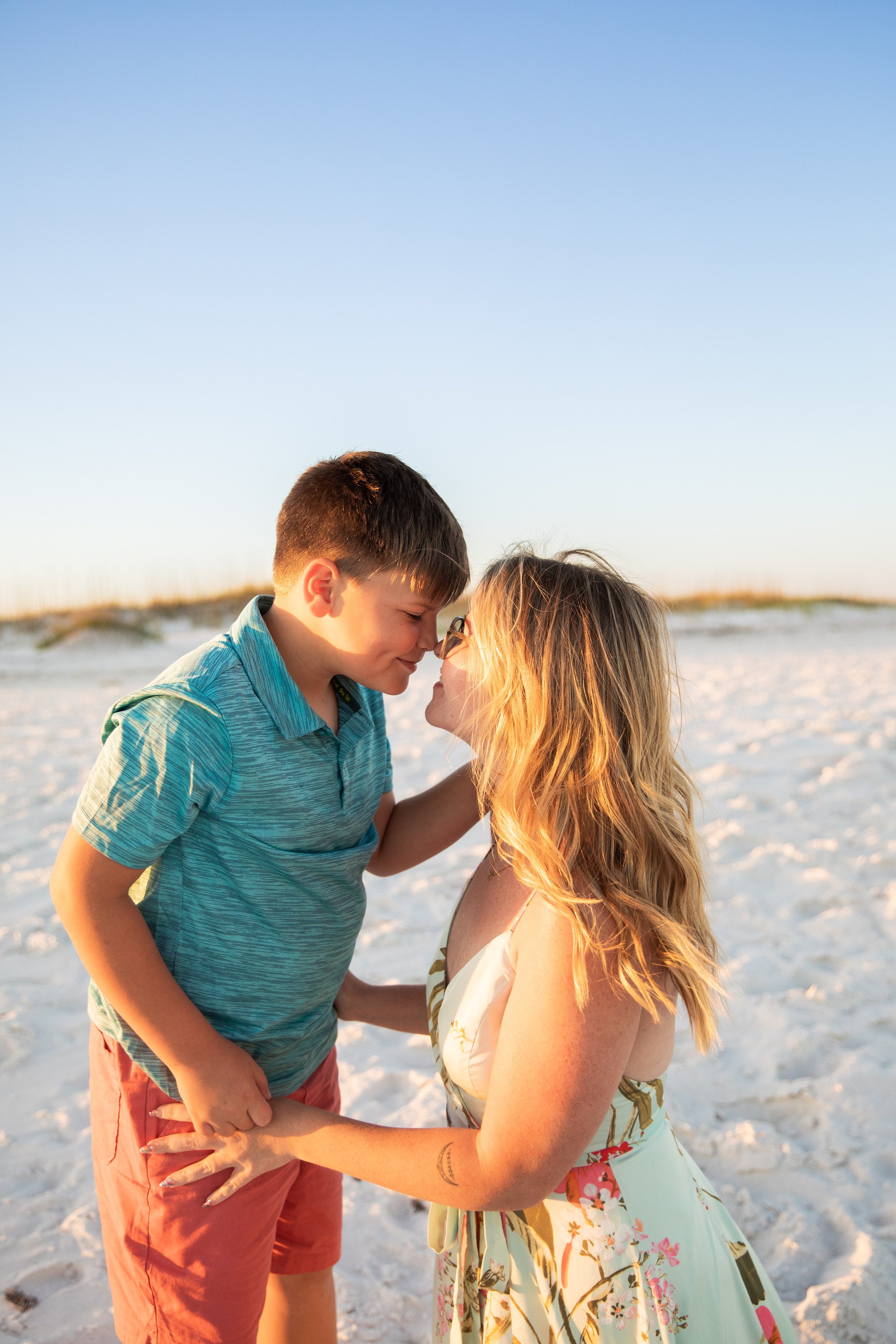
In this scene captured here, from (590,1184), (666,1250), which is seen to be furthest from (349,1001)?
(666,1250)

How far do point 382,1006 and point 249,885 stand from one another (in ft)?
1.69

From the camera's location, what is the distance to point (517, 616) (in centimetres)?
133

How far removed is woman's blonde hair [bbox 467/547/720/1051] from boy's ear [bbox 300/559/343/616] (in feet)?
1.10

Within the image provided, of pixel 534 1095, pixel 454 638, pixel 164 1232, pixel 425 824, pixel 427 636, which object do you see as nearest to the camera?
pixel 534 1095

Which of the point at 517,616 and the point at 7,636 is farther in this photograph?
the point at 7,636

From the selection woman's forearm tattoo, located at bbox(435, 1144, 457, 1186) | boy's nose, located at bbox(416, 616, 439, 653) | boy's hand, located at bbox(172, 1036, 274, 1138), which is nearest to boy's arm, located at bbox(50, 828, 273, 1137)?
boy's hand, located at bbox(172, 1036, 274, 1138)

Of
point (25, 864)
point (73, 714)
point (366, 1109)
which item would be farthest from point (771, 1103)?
point (73, 714)

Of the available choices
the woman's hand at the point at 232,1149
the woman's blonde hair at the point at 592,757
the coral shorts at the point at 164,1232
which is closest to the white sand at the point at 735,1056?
the woman's blonde hair at the point at 592,757

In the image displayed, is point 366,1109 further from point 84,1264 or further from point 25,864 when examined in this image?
point 25,864

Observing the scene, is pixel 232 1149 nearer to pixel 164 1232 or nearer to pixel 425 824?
pixel 164 1232

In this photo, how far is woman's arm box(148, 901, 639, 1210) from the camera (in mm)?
1119

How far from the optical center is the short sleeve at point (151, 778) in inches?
48.1

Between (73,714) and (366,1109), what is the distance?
21.9 ft

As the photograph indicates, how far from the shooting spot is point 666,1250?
1.23m
